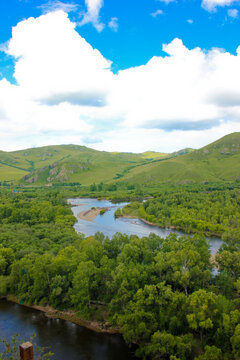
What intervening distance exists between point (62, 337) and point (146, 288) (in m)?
15.3

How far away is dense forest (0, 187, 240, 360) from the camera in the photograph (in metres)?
32.0

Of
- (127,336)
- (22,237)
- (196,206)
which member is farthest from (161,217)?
(127,336)

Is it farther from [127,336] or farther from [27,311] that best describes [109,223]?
[127,336]

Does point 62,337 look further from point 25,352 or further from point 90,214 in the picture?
point 90,214

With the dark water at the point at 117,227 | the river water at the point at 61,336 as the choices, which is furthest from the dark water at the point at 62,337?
the dark water at the point at 117,227

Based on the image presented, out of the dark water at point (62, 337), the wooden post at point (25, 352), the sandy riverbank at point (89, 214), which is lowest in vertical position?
the dark water at point (62, 337)

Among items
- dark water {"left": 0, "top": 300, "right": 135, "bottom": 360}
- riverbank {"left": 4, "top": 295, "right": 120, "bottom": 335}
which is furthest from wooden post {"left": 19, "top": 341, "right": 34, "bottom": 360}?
riverbank {"left": 4, "top": 295, "right": 120, "bottom": 335}

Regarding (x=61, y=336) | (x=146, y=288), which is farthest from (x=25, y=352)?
(x=61, y=336)

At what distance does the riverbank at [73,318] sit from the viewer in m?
40.2

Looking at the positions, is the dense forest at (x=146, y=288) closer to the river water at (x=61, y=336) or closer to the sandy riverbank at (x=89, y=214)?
the river water at (x=61, y=336)

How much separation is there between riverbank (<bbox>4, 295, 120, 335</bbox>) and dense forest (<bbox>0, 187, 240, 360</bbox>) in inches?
31.1

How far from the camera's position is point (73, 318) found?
143 ft

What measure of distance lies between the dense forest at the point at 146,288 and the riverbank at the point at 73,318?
789 mm

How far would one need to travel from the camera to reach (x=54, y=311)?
45.5 m
